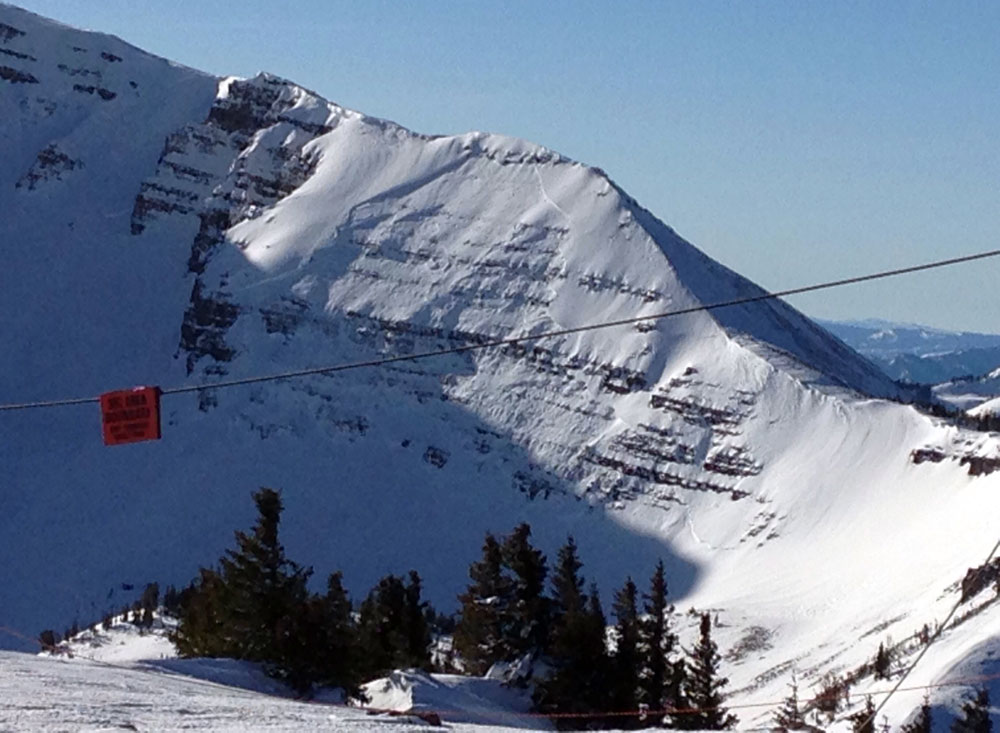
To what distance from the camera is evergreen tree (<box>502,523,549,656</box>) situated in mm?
53719

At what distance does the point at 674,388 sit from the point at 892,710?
8098 cm

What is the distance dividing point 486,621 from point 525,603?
1.31 meters

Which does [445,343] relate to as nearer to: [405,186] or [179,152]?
[405,186]

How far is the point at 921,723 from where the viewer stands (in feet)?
198

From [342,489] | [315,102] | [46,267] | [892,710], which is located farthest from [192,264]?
[892,710]

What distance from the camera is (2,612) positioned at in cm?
12231

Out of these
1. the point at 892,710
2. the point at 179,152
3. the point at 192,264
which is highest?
the point at 179,152

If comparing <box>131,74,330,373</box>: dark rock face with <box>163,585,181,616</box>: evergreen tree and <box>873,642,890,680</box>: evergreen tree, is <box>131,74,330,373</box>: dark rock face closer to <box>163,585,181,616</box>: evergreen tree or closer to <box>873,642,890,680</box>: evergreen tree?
<box>163,585,181,616</box>: evergreen tree

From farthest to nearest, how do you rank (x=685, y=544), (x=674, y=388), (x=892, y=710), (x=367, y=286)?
(x=367, y=286) → (x=674, y=388) → (x=685, y=544) → (x=892, y=710)

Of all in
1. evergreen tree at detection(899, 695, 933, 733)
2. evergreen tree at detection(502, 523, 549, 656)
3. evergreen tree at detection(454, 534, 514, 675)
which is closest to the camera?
evergreen tree at detection(502, 523, 549, 656)

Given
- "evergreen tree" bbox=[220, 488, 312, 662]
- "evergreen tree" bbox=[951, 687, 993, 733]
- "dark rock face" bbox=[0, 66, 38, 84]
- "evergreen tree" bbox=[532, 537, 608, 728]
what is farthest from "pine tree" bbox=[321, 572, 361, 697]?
"dark rock face" bbox=[0, 66, 38, 84]

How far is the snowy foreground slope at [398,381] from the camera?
129 m

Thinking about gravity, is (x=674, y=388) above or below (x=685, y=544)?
above

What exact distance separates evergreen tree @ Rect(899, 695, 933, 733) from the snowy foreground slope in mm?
37532
